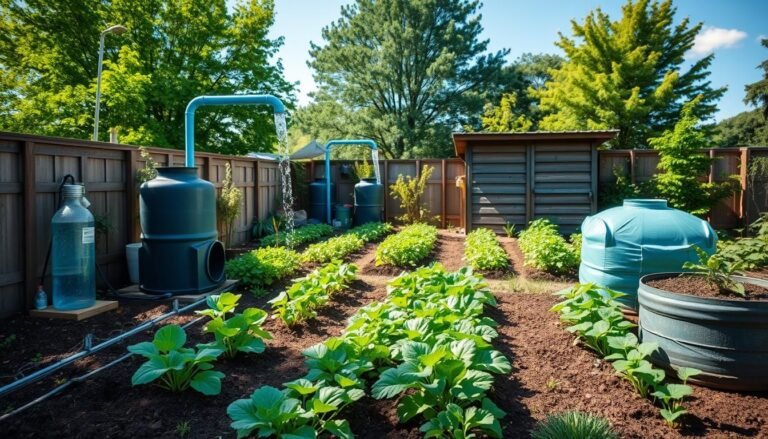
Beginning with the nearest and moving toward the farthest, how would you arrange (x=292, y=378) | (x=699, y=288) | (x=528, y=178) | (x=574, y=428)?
1. (x=574, y=428)
2. (x=292, y=378)
3. (x=699, y=288)
4. (x=528, y=178)

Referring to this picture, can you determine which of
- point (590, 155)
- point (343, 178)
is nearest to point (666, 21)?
point (590, 155)

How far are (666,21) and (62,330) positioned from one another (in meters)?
24.6

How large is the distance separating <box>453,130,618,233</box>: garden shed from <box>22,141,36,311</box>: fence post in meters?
7.35

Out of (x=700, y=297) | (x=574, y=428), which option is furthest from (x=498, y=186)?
(x=574, y=428)

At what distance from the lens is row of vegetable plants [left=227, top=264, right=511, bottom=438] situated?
7.47ft

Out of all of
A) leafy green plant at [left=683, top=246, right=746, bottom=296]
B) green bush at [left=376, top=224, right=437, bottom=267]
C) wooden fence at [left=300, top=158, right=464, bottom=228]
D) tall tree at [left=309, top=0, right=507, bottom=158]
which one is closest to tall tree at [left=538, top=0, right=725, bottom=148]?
tall tree at [left=309, top=0, right=507, bottom=158]

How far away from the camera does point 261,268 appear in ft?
19.9

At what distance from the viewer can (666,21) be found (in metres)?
21.3

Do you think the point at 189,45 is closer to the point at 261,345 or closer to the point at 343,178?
the point at 343,178

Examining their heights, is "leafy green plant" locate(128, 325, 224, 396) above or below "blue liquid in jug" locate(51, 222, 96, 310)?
below

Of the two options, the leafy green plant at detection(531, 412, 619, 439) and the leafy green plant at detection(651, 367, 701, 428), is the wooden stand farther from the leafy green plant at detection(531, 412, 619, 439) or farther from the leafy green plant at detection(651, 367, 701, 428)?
the leafy green plant at detection(651, 367, 701, 428)

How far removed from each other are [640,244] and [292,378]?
10.7 feet

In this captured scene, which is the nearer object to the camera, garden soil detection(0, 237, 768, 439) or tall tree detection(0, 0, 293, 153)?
garden soil detection(0, 237, 768, 439)

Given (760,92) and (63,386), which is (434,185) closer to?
(63,386)
